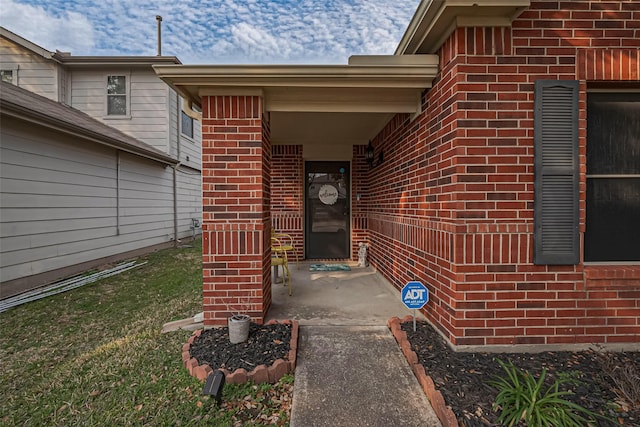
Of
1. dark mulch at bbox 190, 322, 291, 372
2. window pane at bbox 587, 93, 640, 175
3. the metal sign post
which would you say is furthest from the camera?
the metal sign post

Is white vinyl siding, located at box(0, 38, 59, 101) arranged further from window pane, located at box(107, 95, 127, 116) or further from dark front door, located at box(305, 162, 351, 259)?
dark front door, located at box(305, 162, 351, 259)

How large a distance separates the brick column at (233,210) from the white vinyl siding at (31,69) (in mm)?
8121

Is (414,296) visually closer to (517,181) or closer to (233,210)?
→ (517,181)

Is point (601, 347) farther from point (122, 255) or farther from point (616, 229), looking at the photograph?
point (122, 255)

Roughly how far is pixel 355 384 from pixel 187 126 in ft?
32.1

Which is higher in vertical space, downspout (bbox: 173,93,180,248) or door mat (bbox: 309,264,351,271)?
downspout (bbox: 173,93,180,248)

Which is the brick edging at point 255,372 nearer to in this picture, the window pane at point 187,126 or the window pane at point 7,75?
the window pane at point 187,126

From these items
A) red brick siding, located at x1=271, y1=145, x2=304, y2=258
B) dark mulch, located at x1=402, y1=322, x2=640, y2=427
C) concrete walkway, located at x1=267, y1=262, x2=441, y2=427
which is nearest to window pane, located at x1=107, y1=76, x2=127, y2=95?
red brick siding, located at x1=271, y1=145, x2=304, y2=258

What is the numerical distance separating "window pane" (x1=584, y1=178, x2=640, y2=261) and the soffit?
1.52 meters

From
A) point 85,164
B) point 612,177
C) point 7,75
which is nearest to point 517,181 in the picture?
point 612,177

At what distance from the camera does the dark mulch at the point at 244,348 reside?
2170 millimetres

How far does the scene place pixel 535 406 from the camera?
1.58 m

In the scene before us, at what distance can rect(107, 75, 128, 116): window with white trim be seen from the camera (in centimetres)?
789

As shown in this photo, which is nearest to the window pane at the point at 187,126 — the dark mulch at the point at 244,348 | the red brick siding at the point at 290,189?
the red brick siding at the point at 290,189
